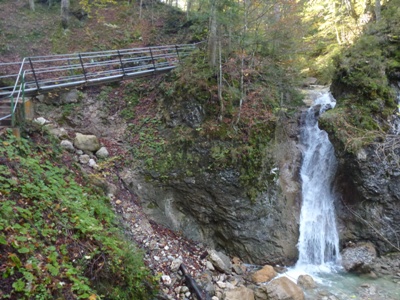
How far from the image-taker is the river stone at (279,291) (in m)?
6.73

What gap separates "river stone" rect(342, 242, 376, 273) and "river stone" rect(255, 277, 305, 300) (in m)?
2.52

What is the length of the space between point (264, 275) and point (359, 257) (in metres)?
3.33

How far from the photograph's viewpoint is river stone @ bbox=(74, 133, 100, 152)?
8648 millimetres

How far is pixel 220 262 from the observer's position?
783cm

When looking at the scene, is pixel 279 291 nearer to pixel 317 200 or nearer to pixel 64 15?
pixel 317 200

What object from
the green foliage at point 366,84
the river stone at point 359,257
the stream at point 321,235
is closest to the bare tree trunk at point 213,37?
the green foliage at point 366,84

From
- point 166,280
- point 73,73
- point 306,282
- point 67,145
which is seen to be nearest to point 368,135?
point 306,282

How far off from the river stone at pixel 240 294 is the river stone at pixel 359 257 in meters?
3.72

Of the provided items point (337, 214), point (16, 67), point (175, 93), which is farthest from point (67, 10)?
point (337, 214)

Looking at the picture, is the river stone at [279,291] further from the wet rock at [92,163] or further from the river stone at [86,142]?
the river stone at [86,142]

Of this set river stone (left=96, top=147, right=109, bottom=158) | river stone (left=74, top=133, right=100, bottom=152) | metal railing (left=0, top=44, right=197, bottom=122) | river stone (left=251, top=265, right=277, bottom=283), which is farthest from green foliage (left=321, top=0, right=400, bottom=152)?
river stone (left=74, top=133, right=100, bottom=152)

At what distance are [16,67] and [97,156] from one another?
690 cm

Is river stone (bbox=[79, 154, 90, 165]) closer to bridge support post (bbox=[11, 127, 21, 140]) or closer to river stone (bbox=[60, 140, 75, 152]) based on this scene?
river stone (bbox=[60, 140, 75, 152])

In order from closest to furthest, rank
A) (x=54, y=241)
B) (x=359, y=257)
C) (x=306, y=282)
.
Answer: (x=54, y=241) → (x=306, y=282) → (x=359, y=257)
